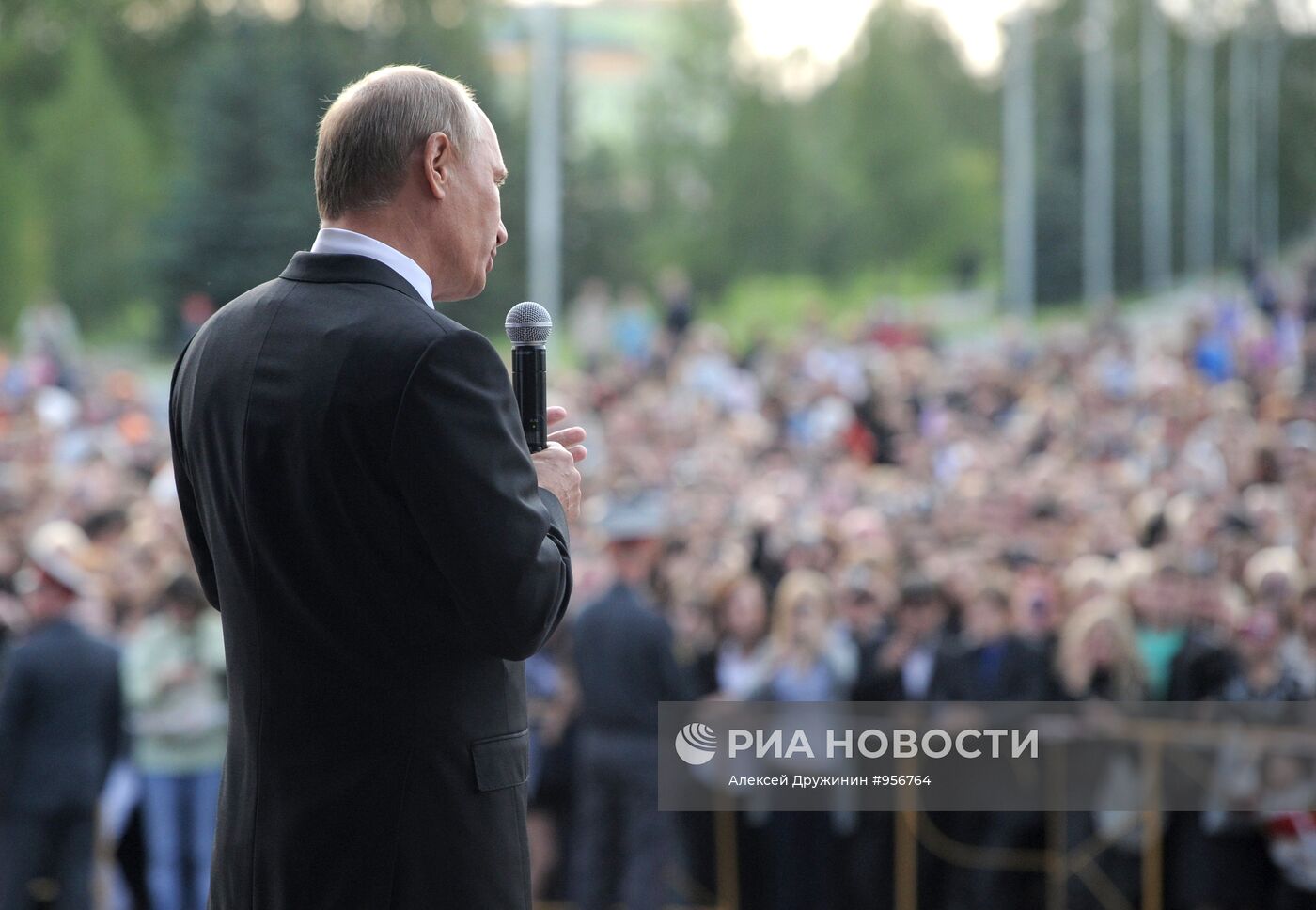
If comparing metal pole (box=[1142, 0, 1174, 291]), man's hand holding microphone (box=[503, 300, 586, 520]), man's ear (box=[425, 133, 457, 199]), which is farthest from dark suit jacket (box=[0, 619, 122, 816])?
metal pole (box=[1142, 0, 1174, 291])

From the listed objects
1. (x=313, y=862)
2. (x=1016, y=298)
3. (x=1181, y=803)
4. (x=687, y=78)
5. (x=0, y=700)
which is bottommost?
(x=1181, y=803)

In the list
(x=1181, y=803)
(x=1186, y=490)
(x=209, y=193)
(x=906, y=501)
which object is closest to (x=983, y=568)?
(x=1181, y=803)

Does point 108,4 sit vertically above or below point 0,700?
above

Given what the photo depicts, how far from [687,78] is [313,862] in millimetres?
48993

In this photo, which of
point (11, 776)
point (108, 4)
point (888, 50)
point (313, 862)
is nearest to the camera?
point (313, 862)

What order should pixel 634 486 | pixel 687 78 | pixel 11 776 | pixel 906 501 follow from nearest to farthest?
pixel 11 776 < pixel 634 486 < pixel 906 501 < pixel 687 78

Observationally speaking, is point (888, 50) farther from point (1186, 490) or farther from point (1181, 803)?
point (1181, 803)

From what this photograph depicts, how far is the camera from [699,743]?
523 cm

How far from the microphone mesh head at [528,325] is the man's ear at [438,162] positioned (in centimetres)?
38

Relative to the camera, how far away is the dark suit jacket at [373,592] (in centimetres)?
223

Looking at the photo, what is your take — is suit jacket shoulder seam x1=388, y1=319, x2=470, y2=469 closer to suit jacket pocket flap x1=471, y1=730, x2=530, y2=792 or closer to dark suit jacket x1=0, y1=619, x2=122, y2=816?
suit jacket pocket flap x1=471, y1=730, x2=530, y2=792

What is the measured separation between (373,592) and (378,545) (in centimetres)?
6

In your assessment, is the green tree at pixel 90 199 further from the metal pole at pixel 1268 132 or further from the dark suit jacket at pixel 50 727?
the metal pole at pixel 1268 132

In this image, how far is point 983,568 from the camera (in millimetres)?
7973
